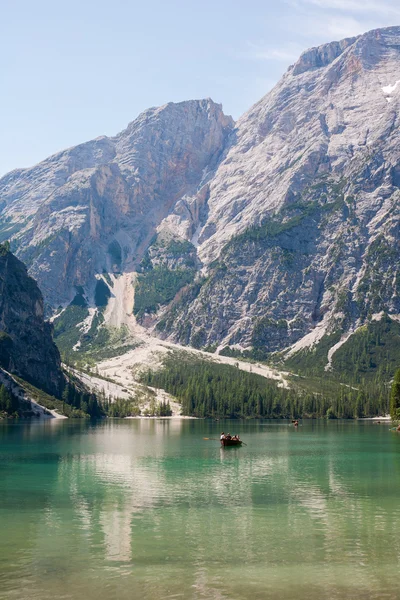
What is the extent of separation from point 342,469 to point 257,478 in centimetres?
1602

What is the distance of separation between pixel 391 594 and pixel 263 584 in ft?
22.1

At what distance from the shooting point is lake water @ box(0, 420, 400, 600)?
3884 cm

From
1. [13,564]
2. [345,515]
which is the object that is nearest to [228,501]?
[345,515]

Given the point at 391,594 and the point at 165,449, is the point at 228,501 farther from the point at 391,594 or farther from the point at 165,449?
the point at 165,449

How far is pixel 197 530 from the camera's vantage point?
52938 millimetres

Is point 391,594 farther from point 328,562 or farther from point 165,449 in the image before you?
point 165,449

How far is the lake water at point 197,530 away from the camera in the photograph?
38.8m

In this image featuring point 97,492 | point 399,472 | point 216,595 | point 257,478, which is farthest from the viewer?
point 399,472

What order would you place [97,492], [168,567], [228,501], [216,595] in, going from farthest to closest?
1. [97,492]
2. [228,501]
3. [168,567]
4. [216,595]

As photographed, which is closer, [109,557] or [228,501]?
[109,557]

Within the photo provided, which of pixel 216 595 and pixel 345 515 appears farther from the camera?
pixel 345 515

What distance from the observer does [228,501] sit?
6744 cm

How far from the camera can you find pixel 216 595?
37.1 meters

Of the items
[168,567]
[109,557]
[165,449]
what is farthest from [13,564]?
[165,449]
